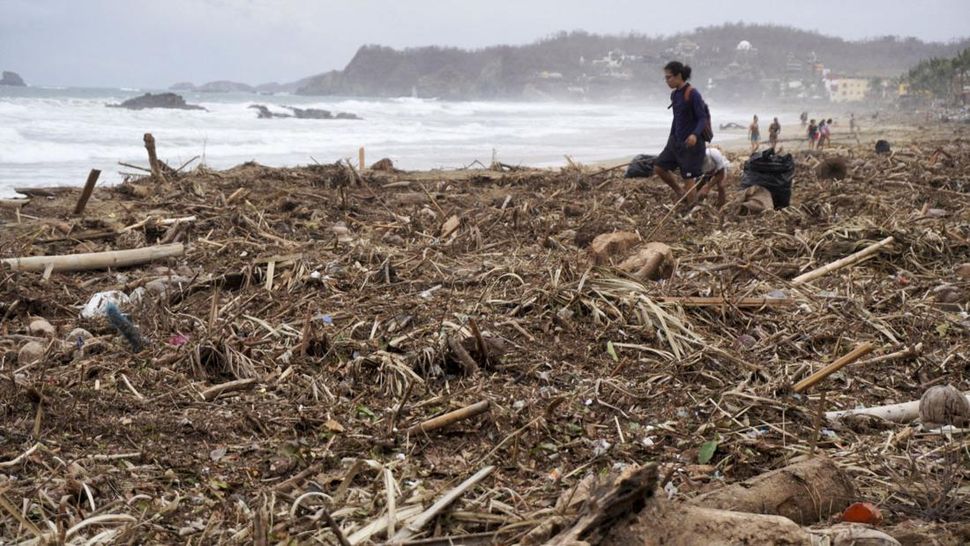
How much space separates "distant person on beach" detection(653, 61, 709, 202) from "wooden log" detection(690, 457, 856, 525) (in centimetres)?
485

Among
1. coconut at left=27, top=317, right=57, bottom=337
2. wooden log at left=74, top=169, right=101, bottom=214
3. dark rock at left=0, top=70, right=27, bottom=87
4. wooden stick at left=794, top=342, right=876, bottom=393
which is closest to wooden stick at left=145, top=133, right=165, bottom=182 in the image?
wooden log at left=74, top=169, right=101, bottom=214

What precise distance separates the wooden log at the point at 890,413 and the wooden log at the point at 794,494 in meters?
0.73

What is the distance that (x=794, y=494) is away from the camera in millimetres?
2412

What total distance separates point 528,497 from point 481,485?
0.16m

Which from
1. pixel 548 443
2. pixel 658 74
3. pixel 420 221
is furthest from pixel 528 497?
pixel 658 74

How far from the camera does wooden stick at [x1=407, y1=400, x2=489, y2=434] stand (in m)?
3.01

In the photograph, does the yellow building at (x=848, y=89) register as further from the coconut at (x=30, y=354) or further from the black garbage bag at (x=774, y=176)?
the coconut at (x=30, y=354)

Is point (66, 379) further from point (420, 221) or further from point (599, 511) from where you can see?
point (420, 221)

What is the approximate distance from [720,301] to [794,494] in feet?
6.33

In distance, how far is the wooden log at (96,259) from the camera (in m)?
5.30

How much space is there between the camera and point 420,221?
6852 millimetres

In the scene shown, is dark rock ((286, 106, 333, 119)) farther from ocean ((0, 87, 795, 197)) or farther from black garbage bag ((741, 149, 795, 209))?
black garbage bag ((741, 149, 795, 209))

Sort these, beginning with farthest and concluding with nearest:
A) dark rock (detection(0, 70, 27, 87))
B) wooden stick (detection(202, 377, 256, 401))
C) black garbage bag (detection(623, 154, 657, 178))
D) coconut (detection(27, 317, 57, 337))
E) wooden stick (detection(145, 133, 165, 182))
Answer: dark rock (detection(0, 70, 27, 87))
black garbage bag (detection(623, 154, 657, 178))
wooden stick (detection(145, 133, 165, 182))
coconut (detection(27, 317, 57, 337))
wooden stick (detection(202, 377, 256, 401))

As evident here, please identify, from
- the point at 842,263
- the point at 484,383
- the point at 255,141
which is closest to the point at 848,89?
the point at 255,141
